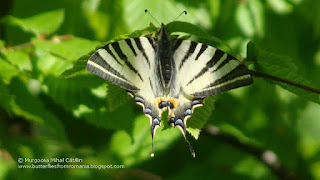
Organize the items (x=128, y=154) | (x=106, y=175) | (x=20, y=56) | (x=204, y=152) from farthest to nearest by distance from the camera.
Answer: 1. (x=204, y=152)
2. (x=128, y=154)
3. (x=106, y=175)
4. (x=20, y=56)

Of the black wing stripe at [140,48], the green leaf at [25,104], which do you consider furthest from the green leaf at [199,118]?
the green leaf at [25,104]

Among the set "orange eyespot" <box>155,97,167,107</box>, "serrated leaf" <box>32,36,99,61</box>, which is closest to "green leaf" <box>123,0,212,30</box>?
"serrated leaf" <box>32,36,99,61</box>

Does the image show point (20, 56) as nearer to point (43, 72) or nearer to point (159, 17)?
point (43, 72)

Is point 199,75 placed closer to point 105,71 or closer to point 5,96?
point 105,71

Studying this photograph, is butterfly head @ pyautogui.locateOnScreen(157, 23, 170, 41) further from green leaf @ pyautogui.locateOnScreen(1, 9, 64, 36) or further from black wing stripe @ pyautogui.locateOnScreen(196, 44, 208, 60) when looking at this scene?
green leaf @ pyautogui.locateOnScreen(1, 9, 64, 36)

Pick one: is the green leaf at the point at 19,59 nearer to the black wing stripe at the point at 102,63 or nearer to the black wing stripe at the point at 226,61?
the black wing stripe at the point at 102,63

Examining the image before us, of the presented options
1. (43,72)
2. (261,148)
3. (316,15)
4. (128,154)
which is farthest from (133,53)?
(316,15)
